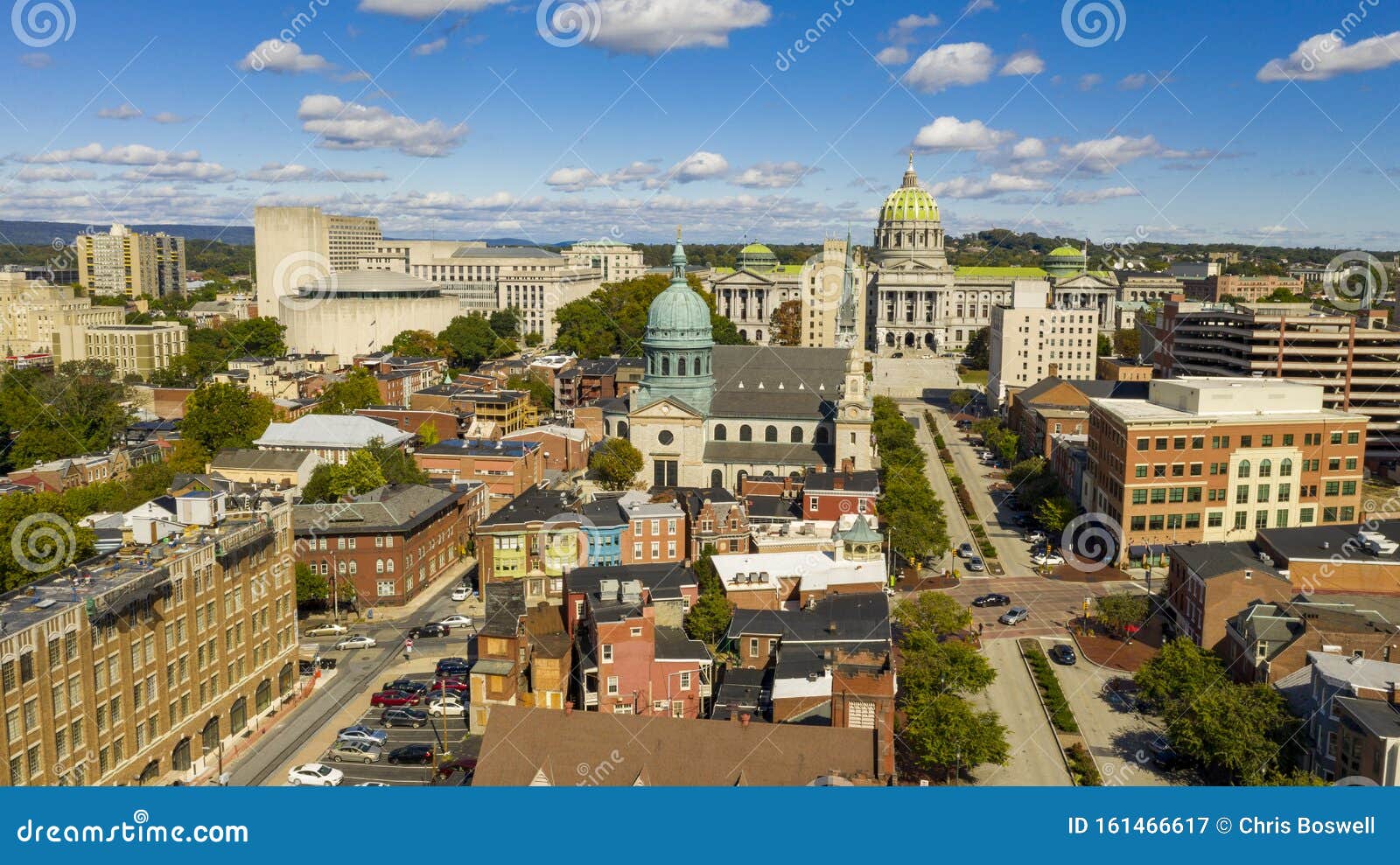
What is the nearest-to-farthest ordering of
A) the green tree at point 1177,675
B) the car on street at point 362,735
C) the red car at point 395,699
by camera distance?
the green tree at point 1177,675, the car on street at point 362,735, the red car at point 395,699

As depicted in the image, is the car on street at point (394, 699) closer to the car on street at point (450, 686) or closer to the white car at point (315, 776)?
the car on street at point (450, 686)

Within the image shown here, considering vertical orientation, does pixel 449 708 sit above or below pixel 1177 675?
below

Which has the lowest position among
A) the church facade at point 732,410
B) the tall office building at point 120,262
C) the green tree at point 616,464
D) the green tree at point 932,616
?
the green tree at point 932,616

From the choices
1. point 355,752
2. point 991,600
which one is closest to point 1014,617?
point 991,600

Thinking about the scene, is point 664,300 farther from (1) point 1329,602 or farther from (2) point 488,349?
(2) point 488,349

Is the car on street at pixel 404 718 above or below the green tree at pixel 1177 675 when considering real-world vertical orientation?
below

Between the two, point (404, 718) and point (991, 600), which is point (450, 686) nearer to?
point (404, 718)

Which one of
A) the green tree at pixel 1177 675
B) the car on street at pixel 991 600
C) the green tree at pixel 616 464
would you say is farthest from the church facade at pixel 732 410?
the green tree at pixel 1177 675

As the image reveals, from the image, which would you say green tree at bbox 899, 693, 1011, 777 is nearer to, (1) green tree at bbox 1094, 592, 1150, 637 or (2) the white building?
(1) green tree at bbox 1094, 592, 1150, 637
